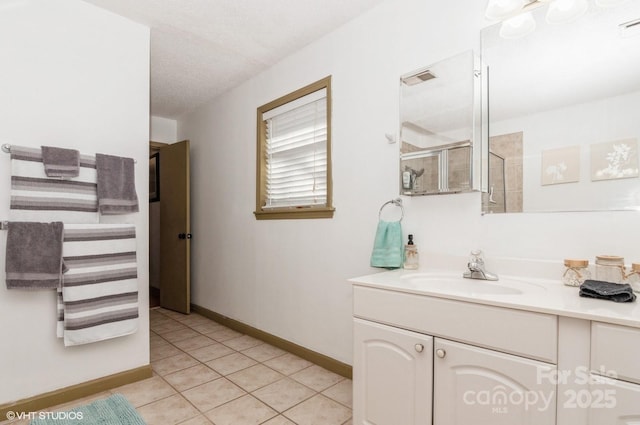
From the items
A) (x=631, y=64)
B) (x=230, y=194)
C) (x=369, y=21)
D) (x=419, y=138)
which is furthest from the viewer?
(x=230, y=194)

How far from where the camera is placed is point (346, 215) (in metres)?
2.33

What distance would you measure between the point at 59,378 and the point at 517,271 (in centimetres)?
264

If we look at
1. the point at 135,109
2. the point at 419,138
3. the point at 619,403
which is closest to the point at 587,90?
the point at 419,138

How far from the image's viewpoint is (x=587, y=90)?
143 cm

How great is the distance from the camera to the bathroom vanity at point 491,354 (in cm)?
96

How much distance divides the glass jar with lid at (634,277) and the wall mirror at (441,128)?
674 mm

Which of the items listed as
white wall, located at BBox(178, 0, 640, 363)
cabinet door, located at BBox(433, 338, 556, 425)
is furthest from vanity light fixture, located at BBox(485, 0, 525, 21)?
cabinet door, located at BBox(433, 338, 556, 425)

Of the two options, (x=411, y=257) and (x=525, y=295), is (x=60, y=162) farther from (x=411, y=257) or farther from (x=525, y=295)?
(x=525, y=295)

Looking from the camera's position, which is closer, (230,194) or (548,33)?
(548,33)

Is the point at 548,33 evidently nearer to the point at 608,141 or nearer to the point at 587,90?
the point at 587,90

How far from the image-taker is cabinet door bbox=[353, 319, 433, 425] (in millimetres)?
1338

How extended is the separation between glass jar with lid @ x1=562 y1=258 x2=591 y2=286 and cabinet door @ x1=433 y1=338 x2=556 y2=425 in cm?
47

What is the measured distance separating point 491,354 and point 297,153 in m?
2.09

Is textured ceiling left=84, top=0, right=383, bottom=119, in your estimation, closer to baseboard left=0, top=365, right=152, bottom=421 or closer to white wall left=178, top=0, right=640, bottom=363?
white wall left=178, top=0, right=640, bottom=363
